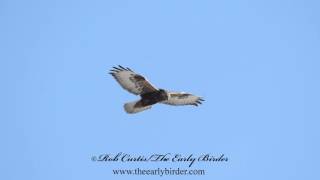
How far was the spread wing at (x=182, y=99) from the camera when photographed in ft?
75.9

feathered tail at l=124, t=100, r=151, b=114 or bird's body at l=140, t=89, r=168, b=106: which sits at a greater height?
bird's body at l=140, t=89, r=168, b=106

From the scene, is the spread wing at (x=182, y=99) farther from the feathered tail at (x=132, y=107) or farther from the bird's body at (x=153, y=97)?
the feathered tail at (x=132, y=107)

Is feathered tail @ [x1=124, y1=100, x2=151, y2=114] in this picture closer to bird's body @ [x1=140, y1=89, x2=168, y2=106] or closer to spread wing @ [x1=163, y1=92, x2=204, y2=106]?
bird's body @ [x1=140, y1=89, x2=168, y2=106]

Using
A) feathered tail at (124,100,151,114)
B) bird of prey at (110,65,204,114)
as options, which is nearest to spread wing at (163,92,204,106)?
bird of prey at (110,65,204,114)

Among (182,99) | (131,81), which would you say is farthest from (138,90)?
(182,99)

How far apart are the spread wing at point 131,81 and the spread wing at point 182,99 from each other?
2.42 feet

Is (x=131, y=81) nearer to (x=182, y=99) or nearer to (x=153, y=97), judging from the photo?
(x=153, y=97)

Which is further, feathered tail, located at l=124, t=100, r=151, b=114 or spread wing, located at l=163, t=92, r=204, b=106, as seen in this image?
spread wing, located at l=163, t=92, r=204, b=106

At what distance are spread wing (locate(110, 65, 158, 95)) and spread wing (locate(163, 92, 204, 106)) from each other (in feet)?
2.42

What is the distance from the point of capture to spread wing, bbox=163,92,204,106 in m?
23.1

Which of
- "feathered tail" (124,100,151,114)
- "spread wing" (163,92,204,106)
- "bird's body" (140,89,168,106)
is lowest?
"feathered tail" (124,100,151,114)

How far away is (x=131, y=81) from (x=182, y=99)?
68.2 inches

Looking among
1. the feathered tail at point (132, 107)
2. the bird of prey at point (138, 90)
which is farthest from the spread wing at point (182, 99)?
the feathered tail at point (132, 107)

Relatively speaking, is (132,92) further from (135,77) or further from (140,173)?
(140,173)
